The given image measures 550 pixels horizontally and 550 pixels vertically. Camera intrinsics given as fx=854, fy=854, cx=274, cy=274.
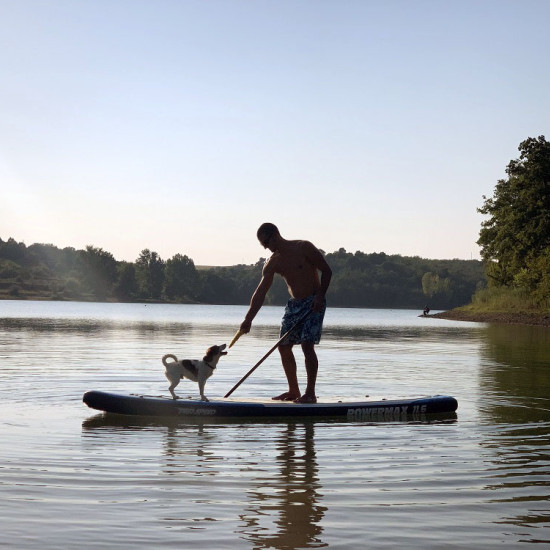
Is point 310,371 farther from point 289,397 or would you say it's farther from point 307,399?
point 289,397

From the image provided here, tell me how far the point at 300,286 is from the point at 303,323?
1.71 feet

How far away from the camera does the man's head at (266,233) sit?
1177cm

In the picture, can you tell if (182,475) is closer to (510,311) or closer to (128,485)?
(128,485)

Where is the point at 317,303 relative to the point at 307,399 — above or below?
above

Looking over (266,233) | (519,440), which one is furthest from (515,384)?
(266,233)

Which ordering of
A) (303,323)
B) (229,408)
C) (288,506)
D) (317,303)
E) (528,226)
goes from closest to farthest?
(288,506)
(229,408)
(317,303)
(303,323)
(528,226)

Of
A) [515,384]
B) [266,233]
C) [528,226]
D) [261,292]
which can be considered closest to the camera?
[266,233]

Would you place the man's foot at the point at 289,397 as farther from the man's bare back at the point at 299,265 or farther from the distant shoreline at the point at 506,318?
the distant shoreline at the point at 506,318

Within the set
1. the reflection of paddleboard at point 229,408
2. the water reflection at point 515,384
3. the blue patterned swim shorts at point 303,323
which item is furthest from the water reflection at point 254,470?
the water reflection at point 515,384

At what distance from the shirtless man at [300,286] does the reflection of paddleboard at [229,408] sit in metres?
0.41

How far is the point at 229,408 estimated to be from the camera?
11.1 meters

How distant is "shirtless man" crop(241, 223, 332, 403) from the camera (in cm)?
1162

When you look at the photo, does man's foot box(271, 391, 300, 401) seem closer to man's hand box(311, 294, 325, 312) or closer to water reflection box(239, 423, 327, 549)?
man's hand box(311, 294, 325, 312)

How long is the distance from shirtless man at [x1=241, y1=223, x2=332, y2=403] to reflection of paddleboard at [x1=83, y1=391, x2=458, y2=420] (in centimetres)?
41
